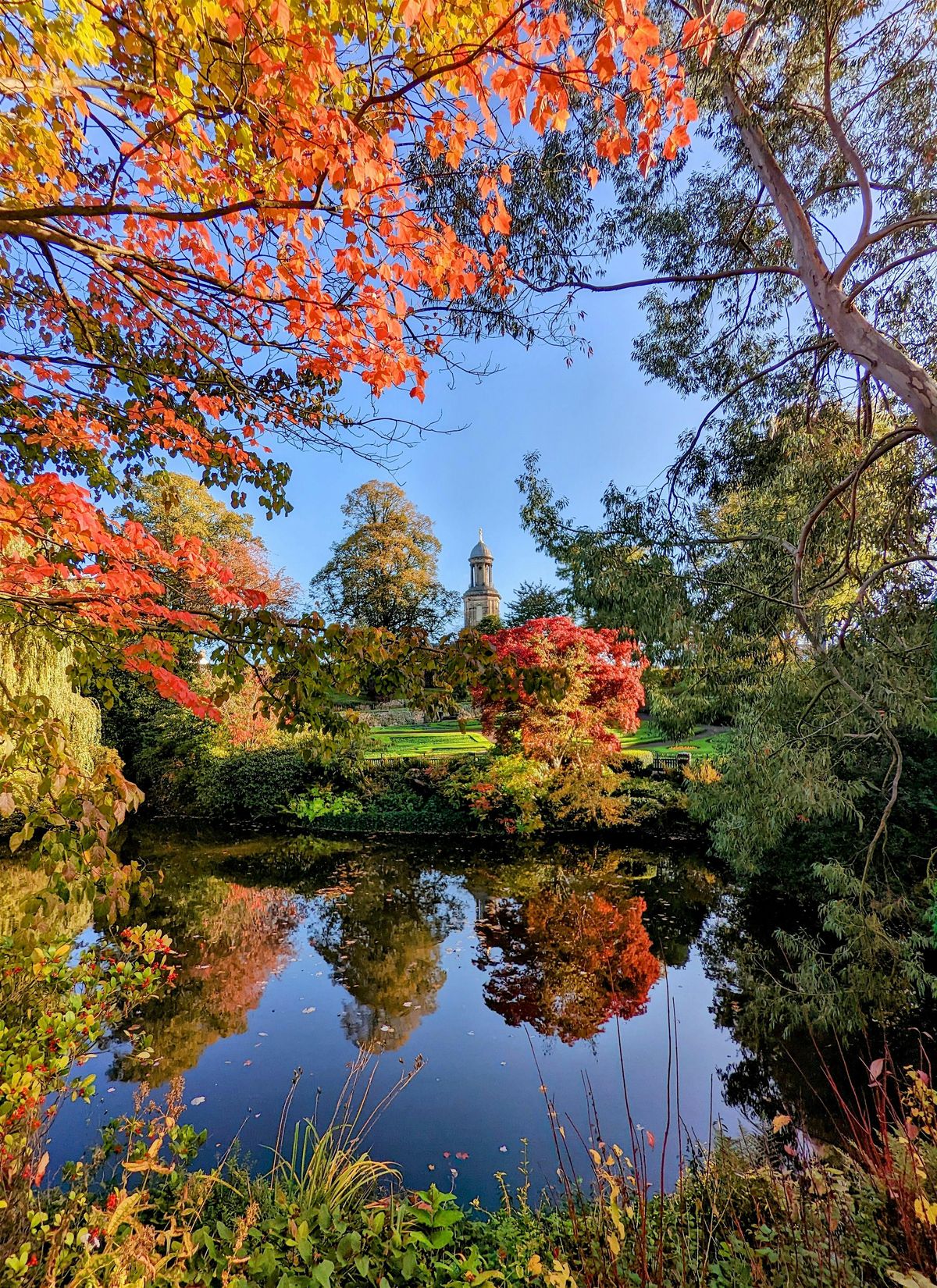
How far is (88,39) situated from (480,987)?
656cm

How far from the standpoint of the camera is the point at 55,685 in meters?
8.07

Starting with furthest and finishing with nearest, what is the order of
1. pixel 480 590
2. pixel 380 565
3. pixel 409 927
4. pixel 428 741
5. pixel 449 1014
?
1. pixel 480 590
2. pixel 380 565
3. pixel 428 741
4. pixel 409 927
5. pixel 449 1014

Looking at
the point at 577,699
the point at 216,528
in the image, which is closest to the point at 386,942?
the point at 577,699

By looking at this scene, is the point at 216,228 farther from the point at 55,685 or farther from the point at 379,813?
the point at 379,813

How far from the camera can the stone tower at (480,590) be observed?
41656 millimetres

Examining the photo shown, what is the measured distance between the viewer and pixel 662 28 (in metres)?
4.00

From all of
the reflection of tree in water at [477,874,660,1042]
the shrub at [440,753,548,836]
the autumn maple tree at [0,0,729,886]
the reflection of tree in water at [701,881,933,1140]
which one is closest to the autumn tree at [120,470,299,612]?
the shrub at [440,753,548,836]

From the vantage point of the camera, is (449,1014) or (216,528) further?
(216,528)

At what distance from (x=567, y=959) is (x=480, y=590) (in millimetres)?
37199

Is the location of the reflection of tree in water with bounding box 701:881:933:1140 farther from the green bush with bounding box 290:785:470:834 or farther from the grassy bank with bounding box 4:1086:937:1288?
the green bush with bounding box 290:785:470:834

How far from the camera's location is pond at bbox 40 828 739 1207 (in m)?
3.55

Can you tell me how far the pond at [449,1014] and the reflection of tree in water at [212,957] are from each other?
0.03 meters

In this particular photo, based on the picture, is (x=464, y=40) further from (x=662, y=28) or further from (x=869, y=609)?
(x=869, y=609)

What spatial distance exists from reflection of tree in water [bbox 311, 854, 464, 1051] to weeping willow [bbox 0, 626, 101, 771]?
11.8ft
